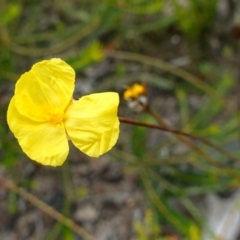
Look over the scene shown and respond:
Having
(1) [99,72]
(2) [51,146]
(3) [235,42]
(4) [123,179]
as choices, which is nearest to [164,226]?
(4) [123,179]

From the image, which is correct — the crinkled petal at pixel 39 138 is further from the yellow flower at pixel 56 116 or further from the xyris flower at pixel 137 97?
the xyris flower at pixel 137 97

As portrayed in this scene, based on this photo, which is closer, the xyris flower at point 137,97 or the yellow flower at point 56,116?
the yellow flower at point 56,116

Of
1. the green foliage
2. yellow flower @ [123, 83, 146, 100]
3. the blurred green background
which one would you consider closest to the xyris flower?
yellow flower @ [123, 83, 146, 100]

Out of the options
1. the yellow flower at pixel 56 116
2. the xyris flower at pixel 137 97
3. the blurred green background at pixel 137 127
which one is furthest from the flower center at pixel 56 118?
the blurred green background at pixel 137 127

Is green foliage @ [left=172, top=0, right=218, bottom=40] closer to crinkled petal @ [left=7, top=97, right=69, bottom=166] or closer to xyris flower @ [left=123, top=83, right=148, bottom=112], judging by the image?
xyris flower @ [left=123, top=83, right=148, bottom=112]

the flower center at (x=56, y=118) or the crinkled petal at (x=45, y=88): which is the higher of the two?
the crinkled petal at (x=45, y=88)

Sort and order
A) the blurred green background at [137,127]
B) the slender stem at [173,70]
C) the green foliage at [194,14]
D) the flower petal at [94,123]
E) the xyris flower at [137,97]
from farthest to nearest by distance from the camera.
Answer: the green foliage at [194,14], the slender stem at [173,70], the blurred green background at [137,127], the xyris flower at [137,97], the flower petal at [94,123]

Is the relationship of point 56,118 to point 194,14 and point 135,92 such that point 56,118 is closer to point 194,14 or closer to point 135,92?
point 135,92
